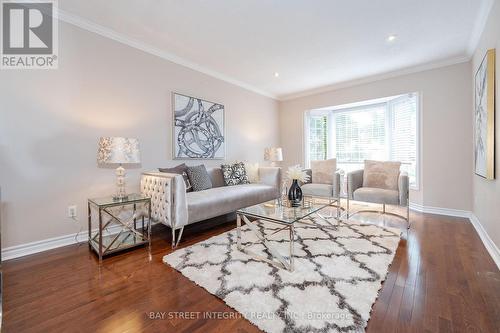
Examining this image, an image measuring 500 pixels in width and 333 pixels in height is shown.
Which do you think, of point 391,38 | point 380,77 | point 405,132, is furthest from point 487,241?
point 380,77

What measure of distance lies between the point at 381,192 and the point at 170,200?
2728 mm

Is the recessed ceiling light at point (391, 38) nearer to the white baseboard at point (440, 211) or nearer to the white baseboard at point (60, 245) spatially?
the white baseboard at point (60, 245)

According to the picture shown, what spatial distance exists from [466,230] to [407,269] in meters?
1.63

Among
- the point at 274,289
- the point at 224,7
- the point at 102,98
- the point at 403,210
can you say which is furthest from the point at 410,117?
the point at 102,98

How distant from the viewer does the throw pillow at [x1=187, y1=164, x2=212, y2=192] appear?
10.0 ft

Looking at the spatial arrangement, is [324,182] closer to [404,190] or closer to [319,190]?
[319,190]

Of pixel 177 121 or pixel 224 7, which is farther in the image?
pixel 177 121

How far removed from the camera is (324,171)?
12.9ft

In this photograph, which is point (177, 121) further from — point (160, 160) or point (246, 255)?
point (246, 255)

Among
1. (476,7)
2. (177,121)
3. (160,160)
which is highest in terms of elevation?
(476,7)

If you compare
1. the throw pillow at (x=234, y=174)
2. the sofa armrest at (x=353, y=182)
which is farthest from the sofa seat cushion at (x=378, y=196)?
the throw pillow at (x=234, y=174)

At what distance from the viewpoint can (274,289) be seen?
5.04 feet

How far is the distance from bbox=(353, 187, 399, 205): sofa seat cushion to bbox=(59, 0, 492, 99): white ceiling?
1.97 metres
